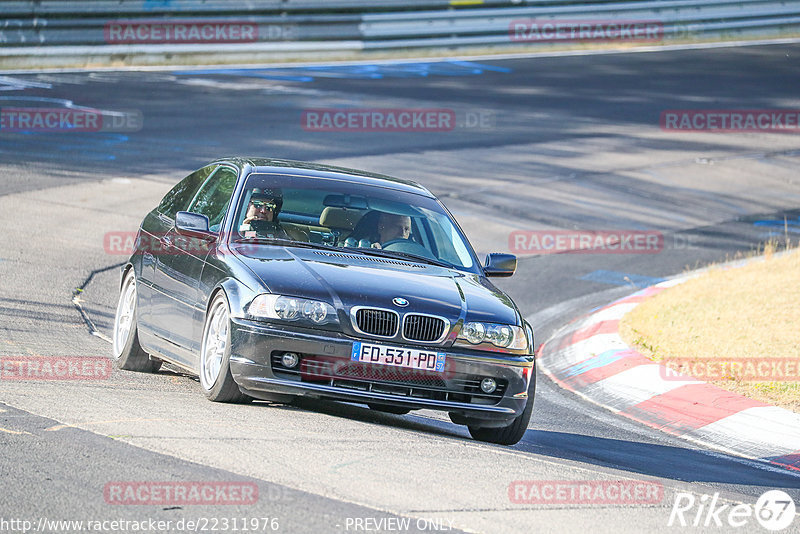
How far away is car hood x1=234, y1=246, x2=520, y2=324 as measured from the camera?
6930 millimetres

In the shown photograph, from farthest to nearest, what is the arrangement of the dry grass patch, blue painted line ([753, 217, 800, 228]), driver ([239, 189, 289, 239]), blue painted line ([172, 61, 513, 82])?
blue painted line ([172, 61, 513, 82]) < blue painted line ([753, 217, 800, 228]) < the dry grass patch < driver ([239, 189, 289, 239])

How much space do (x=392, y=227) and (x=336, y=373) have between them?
1615mm

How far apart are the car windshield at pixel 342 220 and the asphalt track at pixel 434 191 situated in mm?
1091

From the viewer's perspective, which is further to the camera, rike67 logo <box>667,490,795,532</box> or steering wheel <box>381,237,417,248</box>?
steering wheel <box>381,237,417,248</box>

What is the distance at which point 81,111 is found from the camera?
2069cm

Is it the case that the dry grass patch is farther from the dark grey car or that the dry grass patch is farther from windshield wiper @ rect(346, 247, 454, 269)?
windshield wiper @ rect(346, 247, 454, 269)

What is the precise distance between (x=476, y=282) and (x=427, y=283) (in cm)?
57

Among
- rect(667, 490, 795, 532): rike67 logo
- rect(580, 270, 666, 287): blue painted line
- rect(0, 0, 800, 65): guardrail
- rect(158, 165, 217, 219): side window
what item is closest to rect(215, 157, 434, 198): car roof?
rect(158, 165, 217, 219): side window

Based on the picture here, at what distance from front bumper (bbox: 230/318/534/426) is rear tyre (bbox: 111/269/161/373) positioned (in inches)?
75.7

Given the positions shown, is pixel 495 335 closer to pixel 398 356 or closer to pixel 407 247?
pixel 398 356

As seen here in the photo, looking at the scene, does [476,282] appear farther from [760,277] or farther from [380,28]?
[380,28]

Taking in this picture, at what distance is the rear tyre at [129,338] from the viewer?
339 inches

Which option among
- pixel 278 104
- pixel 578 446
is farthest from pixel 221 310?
pixel 278 104

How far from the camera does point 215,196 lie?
8.45 m
